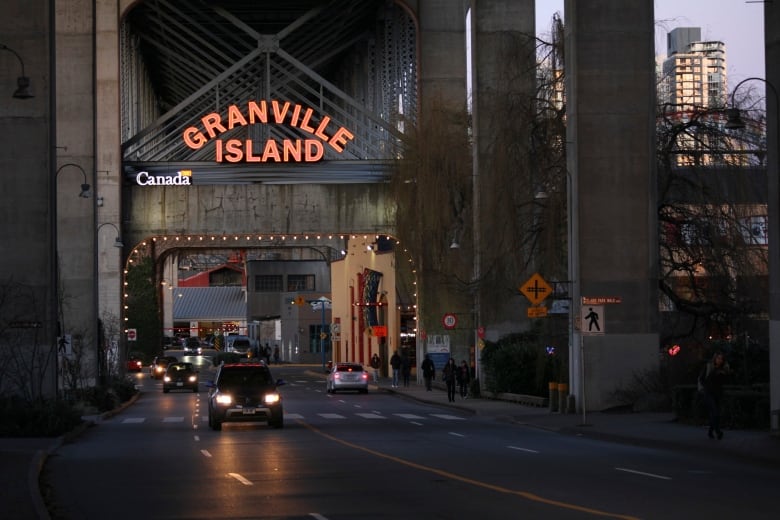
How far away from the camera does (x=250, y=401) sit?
1356 inches

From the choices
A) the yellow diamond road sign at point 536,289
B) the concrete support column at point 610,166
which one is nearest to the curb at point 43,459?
the yellow diamond road sign at point 536,289

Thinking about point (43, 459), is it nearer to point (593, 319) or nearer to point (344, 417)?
point (593, 319)

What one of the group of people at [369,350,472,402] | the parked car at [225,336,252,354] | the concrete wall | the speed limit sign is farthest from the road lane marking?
the parked car at [225,336,252,354]

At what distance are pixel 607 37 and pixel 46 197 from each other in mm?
16330

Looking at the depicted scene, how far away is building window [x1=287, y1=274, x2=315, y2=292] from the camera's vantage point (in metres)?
134

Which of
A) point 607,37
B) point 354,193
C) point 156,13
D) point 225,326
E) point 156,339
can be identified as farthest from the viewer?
point 225,326

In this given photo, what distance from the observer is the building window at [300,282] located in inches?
5261

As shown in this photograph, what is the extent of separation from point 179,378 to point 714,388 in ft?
140

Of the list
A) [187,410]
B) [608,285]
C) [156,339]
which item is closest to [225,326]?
[156,339]

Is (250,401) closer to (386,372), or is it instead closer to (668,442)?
(668,442)

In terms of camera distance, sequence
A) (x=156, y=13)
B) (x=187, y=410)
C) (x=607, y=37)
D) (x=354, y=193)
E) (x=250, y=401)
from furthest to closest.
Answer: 1. (x=156, y=13)
2. (x=354, y=193)
3. (x=187, y=410)
4. (x=607, y=37)
5. (x=250, y=401)

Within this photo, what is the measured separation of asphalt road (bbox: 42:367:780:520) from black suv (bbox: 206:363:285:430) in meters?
0.49

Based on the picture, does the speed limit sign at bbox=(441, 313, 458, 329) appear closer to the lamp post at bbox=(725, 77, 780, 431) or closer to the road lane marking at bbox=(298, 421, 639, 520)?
the road lane marking at bbox=(298, 421, 639, 520)

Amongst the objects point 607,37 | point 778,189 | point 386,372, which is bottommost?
point 386,372
